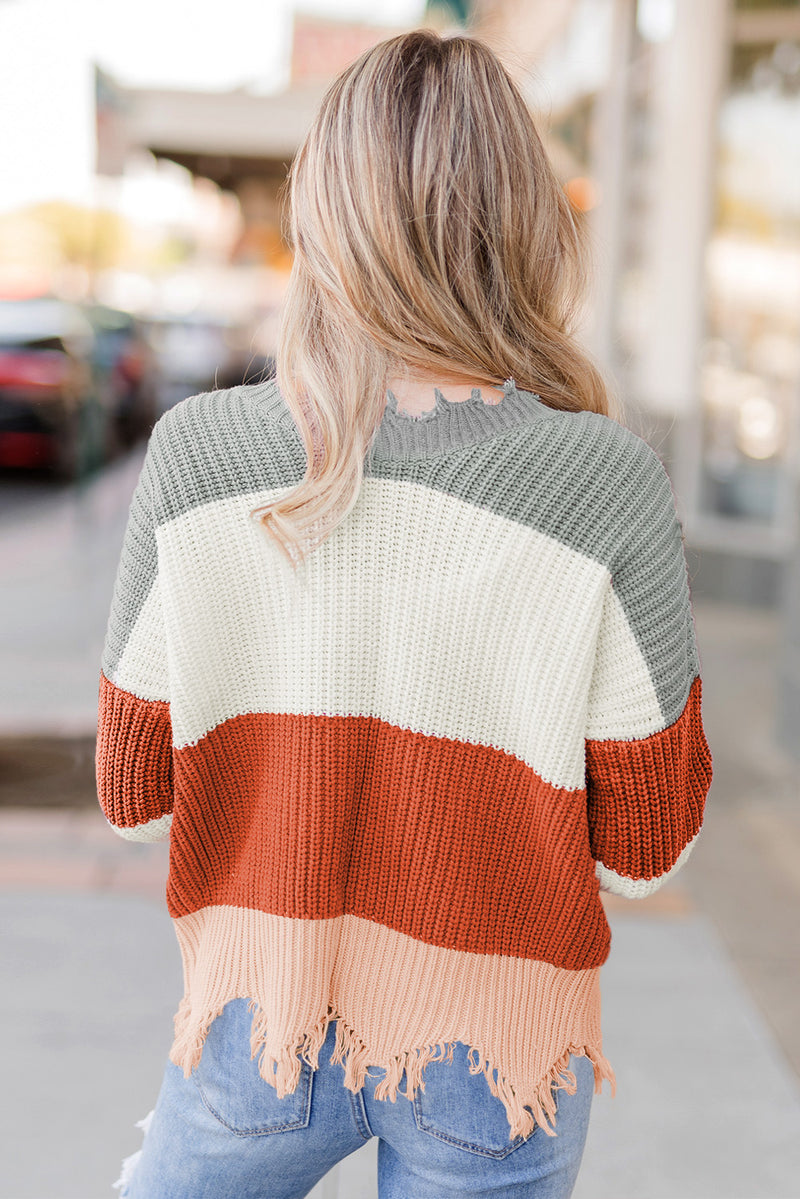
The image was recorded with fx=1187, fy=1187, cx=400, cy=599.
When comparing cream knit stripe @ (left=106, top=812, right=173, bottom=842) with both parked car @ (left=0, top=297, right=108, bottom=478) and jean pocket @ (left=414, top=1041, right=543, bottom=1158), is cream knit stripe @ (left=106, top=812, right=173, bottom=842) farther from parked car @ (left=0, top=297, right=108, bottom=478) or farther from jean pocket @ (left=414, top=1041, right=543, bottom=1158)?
parked car @ (left=0, top=297, right=108, bottom=478)

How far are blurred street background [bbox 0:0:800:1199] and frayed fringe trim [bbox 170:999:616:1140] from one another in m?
0.66

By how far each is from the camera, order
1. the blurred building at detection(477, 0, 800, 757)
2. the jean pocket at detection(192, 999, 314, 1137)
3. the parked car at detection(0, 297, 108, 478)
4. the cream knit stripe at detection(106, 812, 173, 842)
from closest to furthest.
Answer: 1. the jean pocket at detection(192, 999, 314, 1137)
2. the cream knit stripe at detection(106, 812, 173, 842)
3. the blurred building at detection(477, 0, 800, 757)
4. the parked car at detection(0, 297, 108, 478)

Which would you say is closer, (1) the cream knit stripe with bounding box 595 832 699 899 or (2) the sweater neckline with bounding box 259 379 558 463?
(2) the sweater neckline with bounding box 259 379 558 463

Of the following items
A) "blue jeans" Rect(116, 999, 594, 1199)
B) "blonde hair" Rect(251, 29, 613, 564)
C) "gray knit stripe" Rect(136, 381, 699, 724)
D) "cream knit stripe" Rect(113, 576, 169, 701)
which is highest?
"blonde hair" Rect(251, 29, 613, 564)

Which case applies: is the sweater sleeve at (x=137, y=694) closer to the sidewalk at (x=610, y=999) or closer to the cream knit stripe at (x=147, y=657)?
the cream knit stripe at (x=147, y=657)

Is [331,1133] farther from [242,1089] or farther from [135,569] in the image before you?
[135,569]

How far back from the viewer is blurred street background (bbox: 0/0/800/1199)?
8.69ft

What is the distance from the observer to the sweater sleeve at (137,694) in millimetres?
1243

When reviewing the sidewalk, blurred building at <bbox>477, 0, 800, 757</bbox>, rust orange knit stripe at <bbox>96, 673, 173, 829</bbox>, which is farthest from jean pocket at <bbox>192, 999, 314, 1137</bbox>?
blurred building at <bbox>477, 0, 800, 757</bbox>

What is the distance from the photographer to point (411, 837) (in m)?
1.24

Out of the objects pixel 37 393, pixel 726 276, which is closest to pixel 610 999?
pixel 726 276

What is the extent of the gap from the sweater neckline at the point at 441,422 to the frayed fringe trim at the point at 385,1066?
61 cm

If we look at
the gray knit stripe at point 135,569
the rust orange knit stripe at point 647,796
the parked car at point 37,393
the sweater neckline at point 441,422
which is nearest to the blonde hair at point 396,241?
the sweater neckline at point 441,422

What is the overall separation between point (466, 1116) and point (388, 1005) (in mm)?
137
